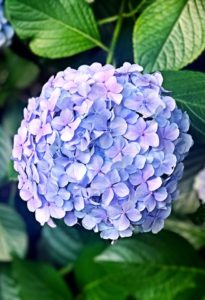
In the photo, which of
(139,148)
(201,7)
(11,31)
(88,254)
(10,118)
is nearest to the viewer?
(139,148)

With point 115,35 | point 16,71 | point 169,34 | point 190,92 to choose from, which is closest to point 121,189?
point 190,92

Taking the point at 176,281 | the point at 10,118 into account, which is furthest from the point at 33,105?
the point at 10,118

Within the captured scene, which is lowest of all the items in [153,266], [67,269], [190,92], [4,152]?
[67,269]

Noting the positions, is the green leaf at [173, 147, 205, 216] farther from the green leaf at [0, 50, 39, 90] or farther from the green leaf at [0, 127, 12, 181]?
the green leaf at [0, 50, 39, 90]

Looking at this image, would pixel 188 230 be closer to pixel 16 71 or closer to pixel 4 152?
pixel 4 152

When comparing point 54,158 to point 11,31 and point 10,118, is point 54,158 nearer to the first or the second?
point 11,31

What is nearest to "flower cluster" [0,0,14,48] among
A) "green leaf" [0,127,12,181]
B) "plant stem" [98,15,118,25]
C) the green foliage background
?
the green foliage background
